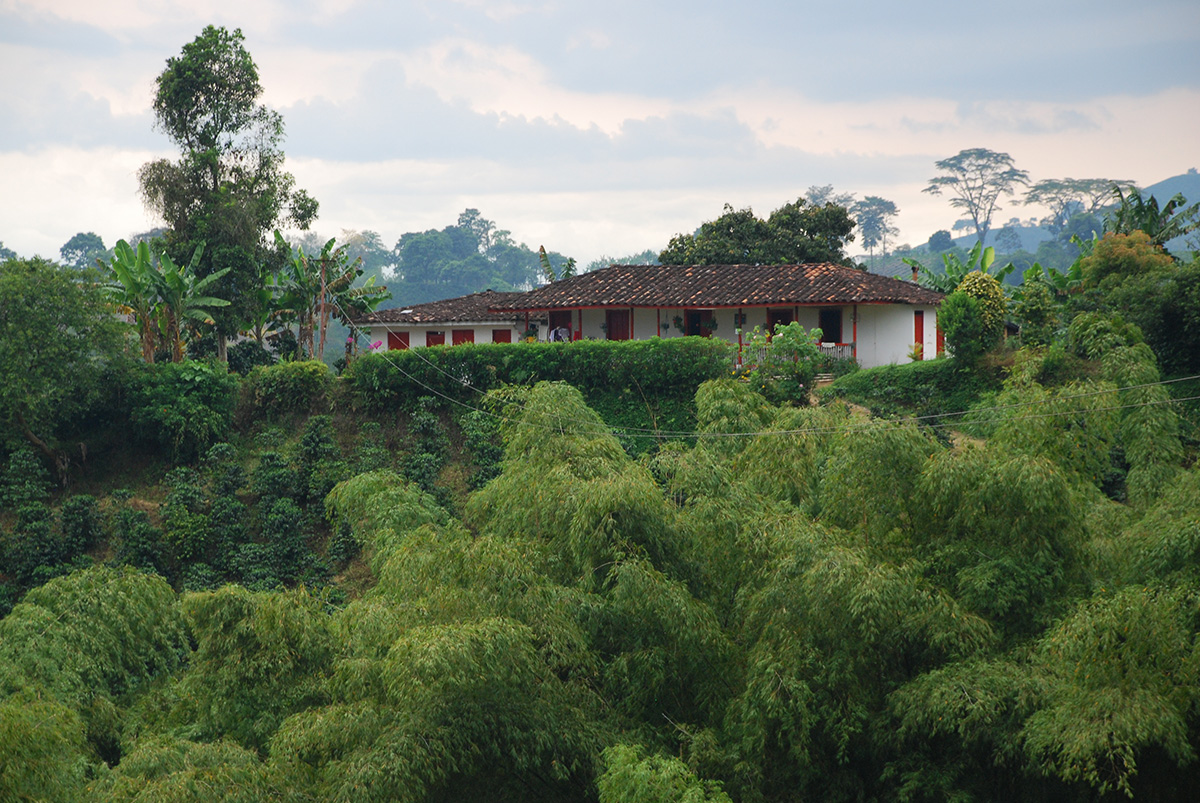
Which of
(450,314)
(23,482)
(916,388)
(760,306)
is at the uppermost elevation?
(450,314)

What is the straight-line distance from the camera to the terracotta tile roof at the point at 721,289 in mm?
31062

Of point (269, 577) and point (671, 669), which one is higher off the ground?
point (671, 669)

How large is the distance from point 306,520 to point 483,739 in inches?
689

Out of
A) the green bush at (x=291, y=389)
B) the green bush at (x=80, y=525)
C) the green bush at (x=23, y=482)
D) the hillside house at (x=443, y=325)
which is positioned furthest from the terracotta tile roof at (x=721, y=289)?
the green bush at (x=23, y=482)

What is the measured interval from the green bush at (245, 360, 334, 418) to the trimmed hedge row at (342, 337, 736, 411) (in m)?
1.01

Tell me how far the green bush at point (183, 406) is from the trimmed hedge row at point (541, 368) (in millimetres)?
3738

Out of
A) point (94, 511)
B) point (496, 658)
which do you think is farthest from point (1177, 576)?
point (94, 511)

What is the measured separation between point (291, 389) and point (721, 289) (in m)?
13.6

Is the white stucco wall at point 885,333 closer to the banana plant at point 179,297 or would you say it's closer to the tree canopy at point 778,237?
the tree canopy at point 778,237

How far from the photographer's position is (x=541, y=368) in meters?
29.2

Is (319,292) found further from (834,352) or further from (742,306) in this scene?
(834,352)

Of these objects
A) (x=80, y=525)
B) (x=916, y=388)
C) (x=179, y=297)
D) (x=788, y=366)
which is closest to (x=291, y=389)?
(x=179, y=297)

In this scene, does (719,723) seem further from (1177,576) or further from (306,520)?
(306,520)

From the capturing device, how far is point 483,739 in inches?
385
